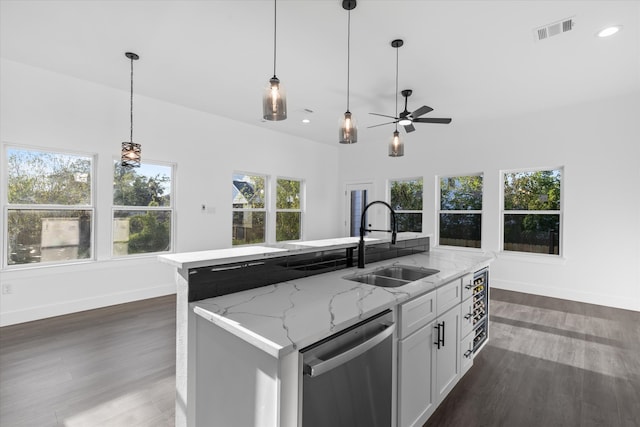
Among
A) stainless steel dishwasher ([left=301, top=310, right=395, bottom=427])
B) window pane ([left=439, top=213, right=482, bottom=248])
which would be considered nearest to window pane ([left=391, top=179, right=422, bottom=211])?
window pane ([left=439, top=213, right=482, bottom=248])

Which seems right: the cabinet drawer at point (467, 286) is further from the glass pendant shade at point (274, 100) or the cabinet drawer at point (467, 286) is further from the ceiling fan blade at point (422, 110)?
the ceiling fan blade at point (422, 110)

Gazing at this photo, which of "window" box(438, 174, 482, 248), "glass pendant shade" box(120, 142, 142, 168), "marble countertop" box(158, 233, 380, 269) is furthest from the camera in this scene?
"window" box(438, 174, 482, 248)

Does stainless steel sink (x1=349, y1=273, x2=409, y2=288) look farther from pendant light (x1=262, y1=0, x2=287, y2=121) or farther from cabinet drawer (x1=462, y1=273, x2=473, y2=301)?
pendant light (x1=262, y1=0, x2=287, y2=121)

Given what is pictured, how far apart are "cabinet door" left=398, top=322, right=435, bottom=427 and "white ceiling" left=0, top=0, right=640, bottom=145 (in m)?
2.44

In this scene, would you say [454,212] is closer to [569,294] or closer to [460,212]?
[460,212]

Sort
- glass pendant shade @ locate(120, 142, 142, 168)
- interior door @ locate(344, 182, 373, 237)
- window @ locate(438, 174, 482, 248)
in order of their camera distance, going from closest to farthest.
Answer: glass pendant shade @ locate(120, 142, 142, 168) → window @ locate(438, 174, 482, 248) → interior door @ locate(344, 182, 373, 237)

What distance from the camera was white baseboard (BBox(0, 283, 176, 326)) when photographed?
11.3 feet

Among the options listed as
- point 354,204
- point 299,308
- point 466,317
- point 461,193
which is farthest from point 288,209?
point 299,308

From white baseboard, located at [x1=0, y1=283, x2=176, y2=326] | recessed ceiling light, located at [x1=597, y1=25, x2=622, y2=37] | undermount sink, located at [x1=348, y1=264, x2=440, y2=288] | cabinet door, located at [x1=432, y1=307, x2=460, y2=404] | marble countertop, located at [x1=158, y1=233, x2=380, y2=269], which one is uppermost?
recessed ceiling light, located at [x1=597, y1=25, x2=622, y2=37]

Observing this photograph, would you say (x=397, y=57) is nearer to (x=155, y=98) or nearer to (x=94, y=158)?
(x=155, y=98)

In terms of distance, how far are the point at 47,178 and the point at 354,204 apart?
5.51 m

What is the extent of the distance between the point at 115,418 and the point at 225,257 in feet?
4.39

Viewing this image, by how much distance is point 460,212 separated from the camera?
5.74m

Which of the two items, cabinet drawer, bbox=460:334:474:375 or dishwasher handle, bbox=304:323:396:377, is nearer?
dishwasher handle, bbox=304:323:396:377
